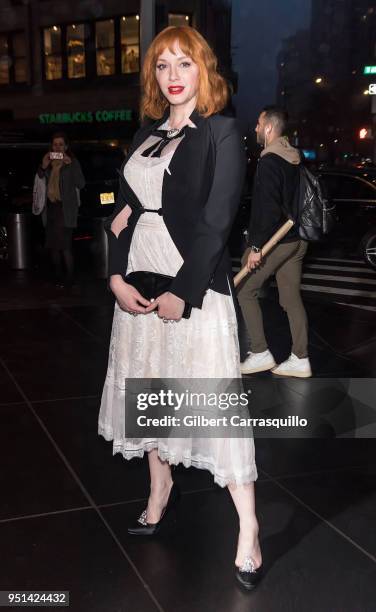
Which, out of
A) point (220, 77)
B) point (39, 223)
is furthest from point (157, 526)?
point (39, 223)

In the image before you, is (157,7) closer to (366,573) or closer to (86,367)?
(86,367)

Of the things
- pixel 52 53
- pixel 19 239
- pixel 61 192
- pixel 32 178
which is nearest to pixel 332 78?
pixel 52 53

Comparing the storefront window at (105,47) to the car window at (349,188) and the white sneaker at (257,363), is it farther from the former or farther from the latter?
the white sneaker at (257,363)

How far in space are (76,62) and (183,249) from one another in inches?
1012

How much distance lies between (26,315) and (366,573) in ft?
18.4

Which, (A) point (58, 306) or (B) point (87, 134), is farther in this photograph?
(B) point (87, 134)

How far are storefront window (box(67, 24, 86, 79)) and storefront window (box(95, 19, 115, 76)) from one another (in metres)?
0.71

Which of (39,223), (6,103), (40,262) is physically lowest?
(40,262)

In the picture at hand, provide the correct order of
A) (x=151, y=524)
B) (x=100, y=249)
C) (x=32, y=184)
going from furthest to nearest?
1. (x=32, y=184)
2. (x=100, y=249)
3. (x=151, y=524)

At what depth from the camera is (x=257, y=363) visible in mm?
5582

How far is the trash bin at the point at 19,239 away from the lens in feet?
34.9

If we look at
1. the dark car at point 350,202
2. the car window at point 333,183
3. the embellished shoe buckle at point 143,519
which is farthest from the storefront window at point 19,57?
the embellished shoe buckle at point 143,519

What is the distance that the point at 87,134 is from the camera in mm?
26391

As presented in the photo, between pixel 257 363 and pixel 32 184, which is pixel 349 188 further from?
pixel 257 363
